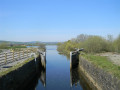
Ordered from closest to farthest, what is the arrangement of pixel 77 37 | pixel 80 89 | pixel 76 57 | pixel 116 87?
pixel 116 87 < pixel 80 89 < pixel 76 57 < pixel 77 37

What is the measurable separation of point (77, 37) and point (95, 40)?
2178 centimetres

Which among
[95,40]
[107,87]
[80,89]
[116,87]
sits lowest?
[80,89]

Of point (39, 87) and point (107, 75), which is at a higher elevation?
point (107, 75)

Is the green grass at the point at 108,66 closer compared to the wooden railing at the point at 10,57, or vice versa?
the green grass at the point at 108,66

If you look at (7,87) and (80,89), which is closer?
(7,87)

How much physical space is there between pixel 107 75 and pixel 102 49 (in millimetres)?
18411

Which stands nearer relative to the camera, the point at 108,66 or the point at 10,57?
the point at 108,66

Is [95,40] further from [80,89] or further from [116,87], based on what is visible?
[116,87]

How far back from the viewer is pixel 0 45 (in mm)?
37375

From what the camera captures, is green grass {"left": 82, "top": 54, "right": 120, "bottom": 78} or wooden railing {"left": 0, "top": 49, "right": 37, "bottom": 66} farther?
wooden railing {"left": 0, "top": 49, "right": 37, "bottom": 66}

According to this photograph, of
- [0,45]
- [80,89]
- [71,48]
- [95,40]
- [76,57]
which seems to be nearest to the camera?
[80,89]

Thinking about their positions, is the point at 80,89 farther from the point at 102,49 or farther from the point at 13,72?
the point at 102,49

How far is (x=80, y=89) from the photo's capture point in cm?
950

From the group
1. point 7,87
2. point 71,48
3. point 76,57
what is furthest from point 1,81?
point 71,48
